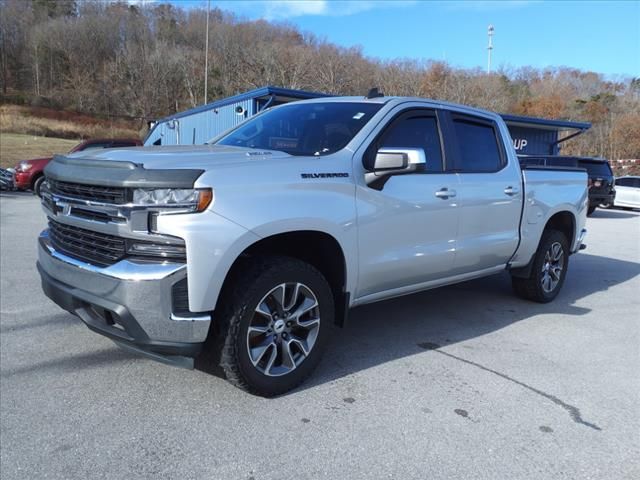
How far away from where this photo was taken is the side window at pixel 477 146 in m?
4.70

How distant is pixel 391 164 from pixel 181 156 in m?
1.39

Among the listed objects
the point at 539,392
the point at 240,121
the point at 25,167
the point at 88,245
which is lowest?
the point at 539,392

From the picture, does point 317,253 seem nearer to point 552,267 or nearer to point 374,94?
point 374,94

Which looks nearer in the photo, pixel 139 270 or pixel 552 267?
pixel 139 270

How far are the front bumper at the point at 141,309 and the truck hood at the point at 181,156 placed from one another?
1.87 feet

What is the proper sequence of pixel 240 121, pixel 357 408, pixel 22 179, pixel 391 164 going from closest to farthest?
pixel 357 408 → pixel 391 164 → pixel 22 179 → pixel 240 121

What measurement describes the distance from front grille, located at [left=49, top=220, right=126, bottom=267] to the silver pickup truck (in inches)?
0.4

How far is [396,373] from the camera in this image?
3871 mm

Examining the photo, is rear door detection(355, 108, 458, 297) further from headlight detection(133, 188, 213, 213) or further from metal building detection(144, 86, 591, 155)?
metal building detection(144, 86, 591, 155)

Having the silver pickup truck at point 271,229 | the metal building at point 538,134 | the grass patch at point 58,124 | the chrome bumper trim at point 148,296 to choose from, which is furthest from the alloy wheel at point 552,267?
the grass patch at point 58,124

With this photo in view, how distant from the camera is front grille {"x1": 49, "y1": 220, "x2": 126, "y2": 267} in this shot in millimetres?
2982

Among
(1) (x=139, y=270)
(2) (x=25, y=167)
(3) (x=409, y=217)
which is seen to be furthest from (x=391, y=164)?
(2) (x=25, y=167)

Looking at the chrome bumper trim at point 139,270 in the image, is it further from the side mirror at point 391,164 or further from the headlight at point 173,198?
the side mirror at point 391,164

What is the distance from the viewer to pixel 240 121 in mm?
16688
